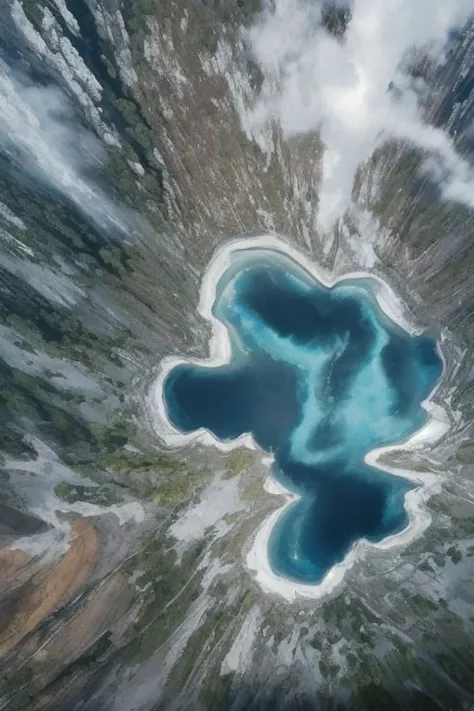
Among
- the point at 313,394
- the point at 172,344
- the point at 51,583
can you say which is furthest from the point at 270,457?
the point at 51,583

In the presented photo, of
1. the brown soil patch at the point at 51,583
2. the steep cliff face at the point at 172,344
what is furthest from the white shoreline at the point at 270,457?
the brown soil patch at the point at 51,583

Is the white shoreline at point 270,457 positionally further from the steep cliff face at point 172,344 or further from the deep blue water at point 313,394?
the steep cliff face at point 172,344

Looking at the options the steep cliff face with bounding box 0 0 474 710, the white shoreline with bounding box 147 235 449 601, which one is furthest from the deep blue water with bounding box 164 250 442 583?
the steep cliff face with bounding box 0 0 474 710

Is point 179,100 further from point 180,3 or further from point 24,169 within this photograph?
point 24,169

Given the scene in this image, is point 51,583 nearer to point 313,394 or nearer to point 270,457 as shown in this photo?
point 270,457

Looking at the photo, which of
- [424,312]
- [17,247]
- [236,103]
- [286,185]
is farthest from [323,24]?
[17,247]

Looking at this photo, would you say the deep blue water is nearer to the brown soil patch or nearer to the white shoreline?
the white shoreline

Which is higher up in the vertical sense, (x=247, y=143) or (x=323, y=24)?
(x=323, y=24)

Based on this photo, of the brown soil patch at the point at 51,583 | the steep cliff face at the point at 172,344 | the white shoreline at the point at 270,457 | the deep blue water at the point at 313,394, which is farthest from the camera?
the deep blue water at the point at 313,394
